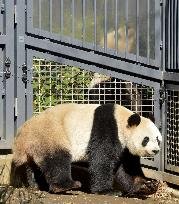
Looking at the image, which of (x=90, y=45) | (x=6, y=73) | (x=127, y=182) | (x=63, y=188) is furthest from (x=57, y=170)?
(x=90, y=45)

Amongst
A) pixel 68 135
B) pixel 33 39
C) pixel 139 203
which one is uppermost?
pixel 33 39

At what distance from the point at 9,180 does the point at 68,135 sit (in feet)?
3.83

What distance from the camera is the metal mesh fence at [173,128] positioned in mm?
7910

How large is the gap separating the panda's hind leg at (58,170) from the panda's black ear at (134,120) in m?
0.84

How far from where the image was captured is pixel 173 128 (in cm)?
796

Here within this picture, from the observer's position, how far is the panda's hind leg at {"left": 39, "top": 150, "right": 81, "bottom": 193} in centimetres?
758

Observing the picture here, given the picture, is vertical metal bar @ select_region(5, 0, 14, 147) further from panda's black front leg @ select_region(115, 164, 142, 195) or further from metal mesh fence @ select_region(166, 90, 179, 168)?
metal mesh fence @ select_region(166, 90, 179, 168)

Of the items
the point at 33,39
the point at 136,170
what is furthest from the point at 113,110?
the point at 33,39

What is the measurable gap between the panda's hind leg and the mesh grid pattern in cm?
127

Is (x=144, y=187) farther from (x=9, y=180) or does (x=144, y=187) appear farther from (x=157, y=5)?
(x=157, y=5)

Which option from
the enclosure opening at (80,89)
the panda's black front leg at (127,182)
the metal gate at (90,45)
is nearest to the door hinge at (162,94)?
the metal gate at (90,45)

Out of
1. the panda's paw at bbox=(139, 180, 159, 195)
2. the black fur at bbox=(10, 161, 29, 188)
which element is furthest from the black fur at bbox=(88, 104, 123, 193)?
the black fur at bbox=(10, 161, 29, 188)

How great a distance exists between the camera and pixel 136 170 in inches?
315

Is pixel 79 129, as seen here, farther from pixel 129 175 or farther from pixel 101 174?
pixel 129 175
